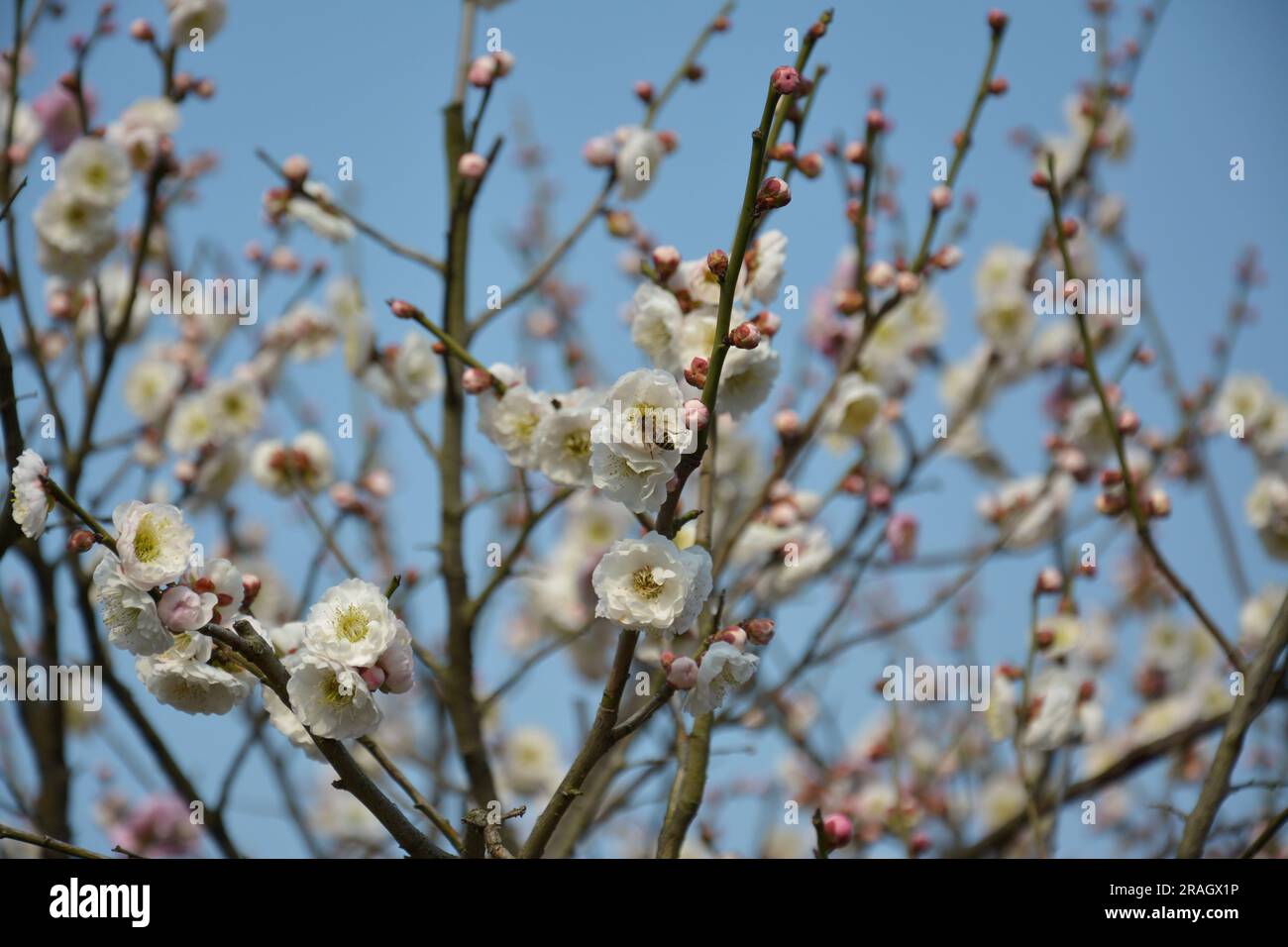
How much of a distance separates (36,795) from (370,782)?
168 cm

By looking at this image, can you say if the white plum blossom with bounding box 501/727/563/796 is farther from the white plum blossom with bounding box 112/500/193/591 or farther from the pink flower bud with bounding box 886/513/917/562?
the white plum blossom with bounding box 112/500/193/591

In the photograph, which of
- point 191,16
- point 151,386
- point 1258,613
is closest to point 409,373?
point 191,16

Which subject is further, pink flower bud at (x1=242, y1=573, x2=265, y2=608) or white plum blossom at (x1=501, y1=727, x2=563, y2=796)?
white plum blossom at (x1=501, y1=727, x2=563, y2=796)

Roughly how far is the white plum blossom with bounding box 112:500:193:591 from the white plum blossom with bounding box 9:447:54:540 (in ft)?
0.39

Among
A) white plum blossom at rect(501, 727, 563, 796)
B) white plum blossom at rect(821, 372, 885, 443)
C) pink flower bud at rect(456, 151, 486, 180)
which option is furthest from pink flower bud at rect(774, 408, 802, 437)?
white plum blossom at rect(501, 727, 563, 796)

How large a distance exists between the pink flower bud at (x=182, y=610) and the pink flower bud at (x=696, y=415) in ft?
2.00

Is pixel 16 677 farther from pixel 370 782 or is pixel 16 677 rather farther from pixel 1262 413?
pixel 1262 413

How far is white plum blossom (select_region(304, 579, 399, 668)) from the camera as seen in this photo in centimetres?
135

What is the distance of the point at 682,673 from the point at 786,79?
745 millimetres

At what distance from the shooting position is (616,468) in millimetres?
1374

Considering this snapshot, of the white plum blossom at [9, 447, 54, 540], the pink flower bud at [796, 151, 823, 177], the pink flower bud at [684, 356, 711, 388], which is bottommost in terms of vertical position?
the white plum blossom at [9, 447, 54, 540]

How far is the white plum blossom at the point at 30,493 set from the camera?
4.69 ft

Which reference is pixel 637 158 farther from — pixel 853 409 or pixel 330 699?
pixel 330 699
